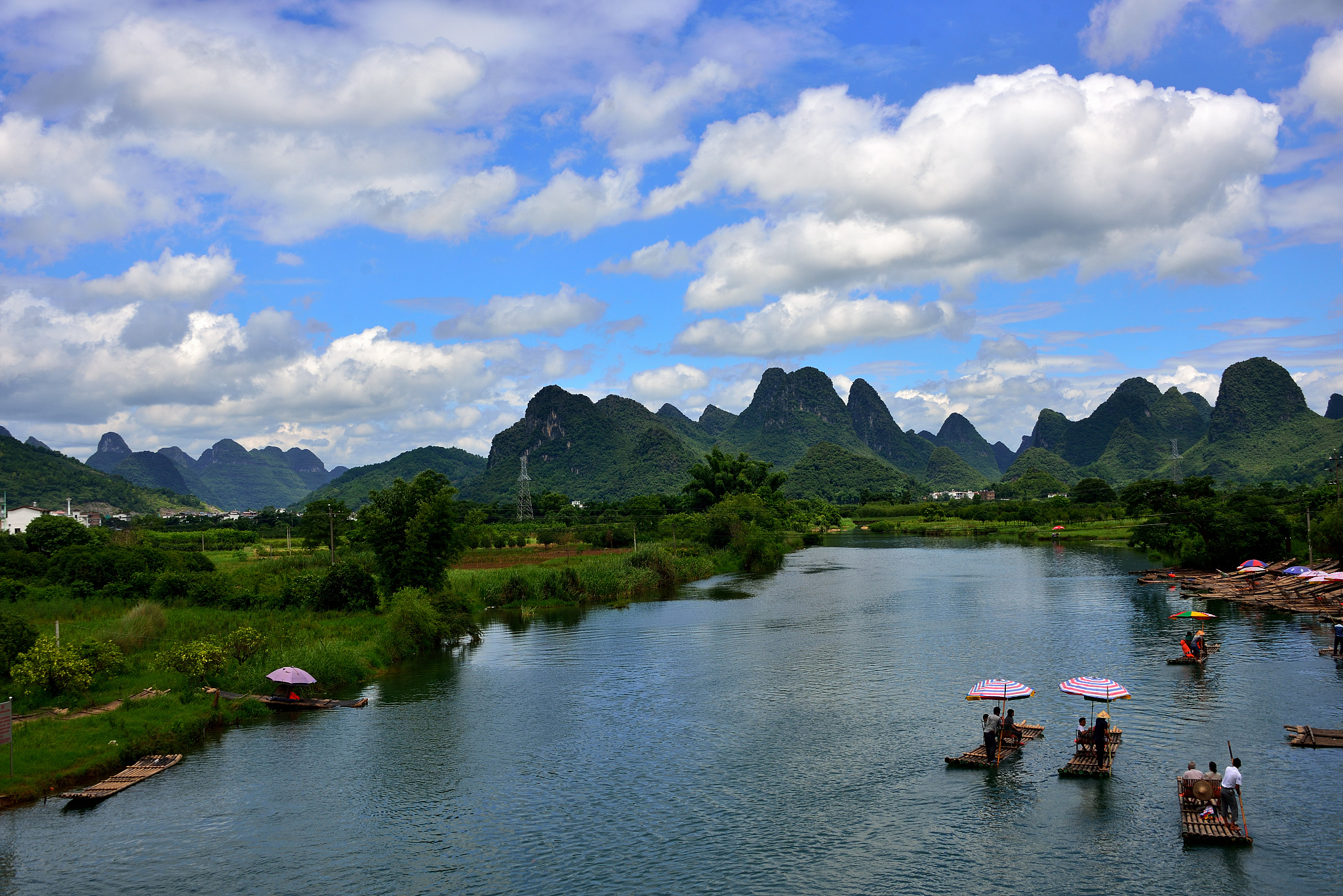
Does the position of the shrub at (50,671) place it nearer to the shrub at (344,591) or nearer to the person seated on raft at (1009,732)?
the shrub at (344,591)

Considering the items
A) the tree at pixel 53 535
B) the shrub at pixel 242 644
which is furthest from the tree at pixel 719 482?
the shrub at pixel 242 644

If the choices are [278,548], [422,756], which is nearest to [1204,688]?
[422,756]

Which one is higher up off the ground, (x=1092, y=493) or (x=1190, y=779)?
(x=1092, y=493)

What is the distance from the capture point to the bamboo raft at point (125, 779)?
22.7 metres

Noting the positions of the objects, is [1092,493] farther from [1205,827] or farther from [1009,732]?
[1205,827]

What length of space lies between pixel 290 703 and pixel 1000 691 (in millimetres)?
25712

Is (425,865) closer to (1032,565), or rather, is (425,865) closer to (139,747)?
(139,747)

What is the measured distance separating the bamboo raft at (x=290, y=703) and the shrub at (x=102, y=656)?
3.26 metres

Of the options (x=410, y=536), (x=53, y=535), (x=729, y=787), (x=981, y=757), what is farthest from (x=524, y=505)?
(x=981, y=757)

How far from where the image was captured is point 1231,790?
20016 mm

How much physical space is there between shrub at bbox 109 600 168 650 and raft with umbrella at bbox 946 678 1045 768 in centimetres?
3242

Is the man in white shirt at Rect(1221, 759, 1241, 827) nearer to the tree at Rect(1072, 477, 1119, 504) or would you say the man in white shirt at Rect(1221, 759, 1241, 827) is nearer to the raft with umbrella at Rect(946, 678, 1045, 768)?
the raft with umbrella at Rect(946, 678, 1045, 768)

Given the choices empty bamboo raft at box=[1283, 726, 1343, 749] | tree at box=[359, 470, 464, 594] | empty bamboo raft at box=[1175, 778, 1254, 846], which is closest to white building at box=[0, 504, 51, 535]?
tree at box=[359, 470, 464, 594]

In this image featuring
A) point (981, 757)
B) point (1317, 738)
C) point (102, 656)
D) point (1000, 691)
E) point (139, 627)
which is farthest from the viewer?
Answer: point (139, 627)
